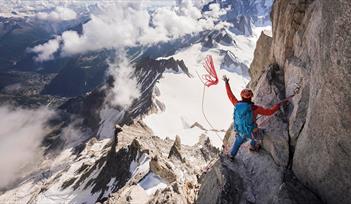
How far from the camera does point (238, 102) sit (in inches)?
691

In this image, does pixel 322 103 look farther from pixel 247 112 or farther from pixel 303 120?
pixel 247 112

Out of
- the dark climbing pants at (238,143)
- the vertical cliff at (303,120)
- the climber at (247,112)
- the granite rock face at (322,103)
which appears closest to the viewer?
the granite rock face at (322,103)

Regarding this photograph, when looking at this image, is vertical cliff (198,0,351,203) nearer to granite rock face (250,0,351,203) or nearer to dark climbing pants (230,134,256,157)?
granite rock face (250,0,351,203)

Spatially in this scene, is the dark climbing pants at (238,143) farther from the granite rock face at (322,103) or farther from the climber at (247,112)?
the granite rock face at (322,103)

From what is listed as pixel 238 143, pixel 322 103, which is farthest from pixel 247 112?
pixel 322 103

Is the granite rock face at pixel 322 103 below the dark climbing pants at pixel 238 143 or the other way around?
the other way around

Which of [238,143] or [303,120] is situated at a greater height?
[303,120]

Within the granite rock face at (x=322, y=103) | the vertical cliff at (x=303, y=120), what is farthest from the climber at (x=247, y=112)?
the granite rock face at (x=322, y=103)

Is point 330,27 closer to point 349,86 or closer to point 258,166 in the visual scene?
point 349,86

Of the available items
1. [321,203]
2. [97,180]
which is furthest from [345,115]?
[97,180]

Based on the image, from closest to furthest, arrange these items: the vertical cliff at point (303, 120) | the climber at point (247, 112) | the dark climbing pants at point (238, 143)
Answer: the vertical cliff at point (303, 120) → the climber at point (247, 112) → the dark climbing pants at point (238, 143)

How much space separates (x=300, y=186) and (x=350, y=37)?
6.76 m

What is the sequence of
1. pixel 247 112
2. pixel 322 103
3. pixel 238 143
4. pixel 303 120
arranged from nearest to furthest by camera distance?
pixel 322 103
pixel 303 120
pixel 247 112
pixel 238 143

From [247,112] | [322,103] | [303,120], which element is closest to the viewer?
[322,103]
